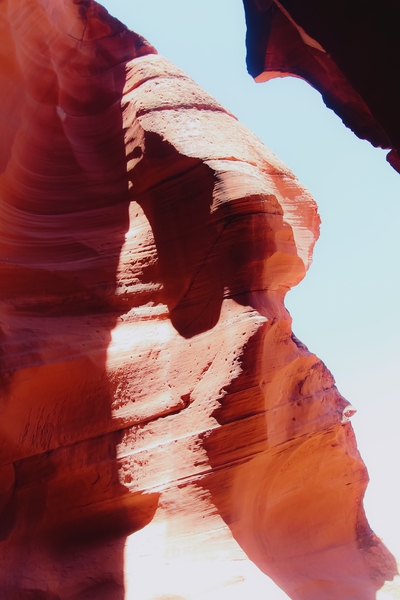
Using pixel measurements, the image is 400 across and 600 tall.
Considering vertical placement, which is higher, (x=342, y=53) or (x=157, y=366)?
(x=342, y=53)

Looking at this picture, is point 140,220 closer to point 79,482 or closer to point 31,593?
point 79,482

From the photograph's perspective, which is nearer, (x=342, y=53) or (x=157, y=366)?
(x=342, y=53)

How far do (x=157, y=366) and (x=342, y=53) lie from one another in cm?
408

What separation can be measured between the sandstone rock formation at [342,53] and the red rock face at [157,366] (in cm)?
278

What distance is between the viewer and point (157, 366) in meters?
6.17

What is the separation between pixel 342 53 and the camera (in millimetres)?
2639

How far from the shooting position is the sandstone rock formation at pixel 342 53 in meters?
2.46

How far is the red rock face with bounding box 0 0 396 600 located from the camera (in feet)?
18.1

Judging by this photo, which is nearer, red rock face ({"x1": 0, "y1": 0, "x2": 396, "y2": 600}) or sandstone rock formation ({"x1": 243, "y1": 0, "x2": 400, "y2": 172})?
sandstone rock formation ({"x1": 243, "y1": 0, "x2": 400, "y2": 172})

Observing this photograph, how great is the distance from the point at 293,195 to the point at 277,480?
3.46m

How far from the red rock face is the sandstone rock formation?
9.11 ft

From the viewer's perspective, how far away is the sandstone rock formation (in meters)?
2.46

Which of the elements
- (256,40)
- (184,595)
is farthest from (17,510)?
(256,40)

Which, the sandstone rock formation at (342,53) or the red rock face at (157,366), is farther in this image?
the red rock face at (157,366)
